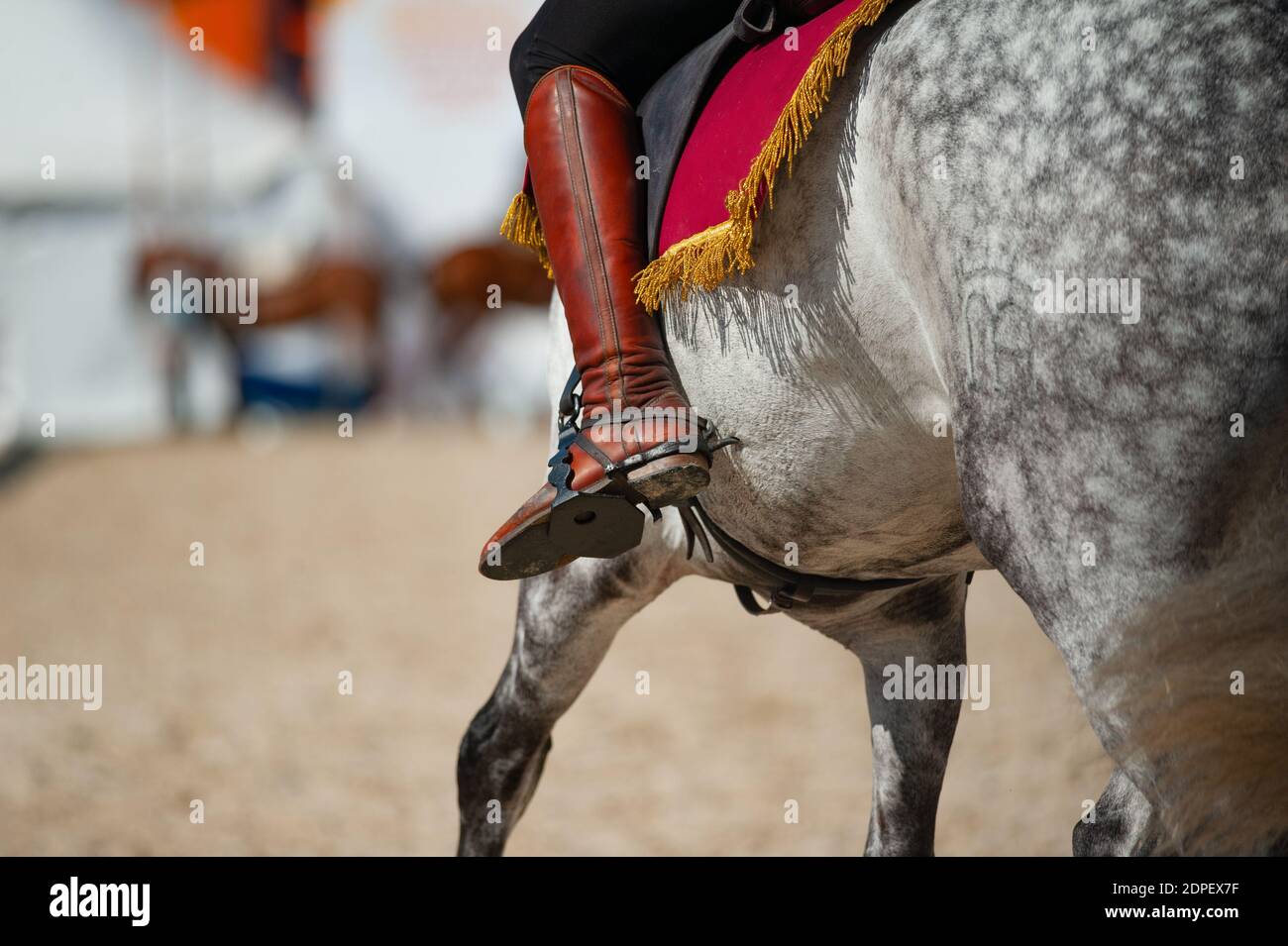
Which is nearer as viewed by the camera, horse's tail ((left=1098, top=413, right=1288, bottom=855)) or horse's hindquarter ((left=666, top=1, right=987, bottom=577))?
horse's tail ((left=1098, top=413, right=1288, bottom=855))

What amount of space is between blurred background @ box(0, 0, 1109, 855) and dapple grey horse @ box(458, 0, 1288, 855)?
1.23 ft

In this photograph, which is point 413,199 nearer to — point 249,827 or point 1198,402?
point 249,827

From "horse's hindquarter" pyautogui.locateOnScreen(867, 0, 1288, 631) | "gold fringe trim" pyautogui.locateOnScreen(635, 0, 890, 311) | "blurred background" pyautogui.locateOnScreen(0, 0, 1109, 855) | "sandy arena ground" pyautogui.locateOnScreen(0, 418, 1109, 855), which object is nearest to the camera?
"horse's hindquarter" pyautogui.locateOnScreen(867, 0, 1288, 631)

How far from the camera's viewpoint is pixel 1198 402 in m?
1.10

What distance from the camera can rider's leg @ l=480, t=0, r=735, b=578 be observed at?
1.61 metres

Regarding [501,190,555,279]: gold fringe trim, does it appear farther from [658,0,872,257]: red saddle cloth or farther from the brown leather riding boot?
[658,0,872,257]: red saddle cloth

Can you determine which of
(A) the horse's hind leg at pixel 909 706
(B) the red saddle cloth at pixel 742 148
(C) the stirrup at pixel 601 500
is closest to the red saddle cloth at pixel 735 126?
(B) the red saddle cloth at pixel 742 148

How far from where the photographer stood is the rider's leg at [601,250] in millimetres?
1607

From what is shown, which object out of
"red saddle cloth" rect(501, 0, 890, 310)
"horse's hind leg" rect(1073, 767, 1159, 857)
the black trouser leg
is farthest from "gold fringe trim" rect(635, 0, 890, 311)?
"horse's hind leg" rect(1073, 767, 1159, 857)

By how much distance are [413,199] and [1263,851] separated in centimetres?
1476

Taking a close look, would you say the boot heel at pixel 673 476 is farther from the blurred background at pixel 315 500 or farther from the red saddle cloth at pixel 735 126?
the blurred background at pixel 315 500

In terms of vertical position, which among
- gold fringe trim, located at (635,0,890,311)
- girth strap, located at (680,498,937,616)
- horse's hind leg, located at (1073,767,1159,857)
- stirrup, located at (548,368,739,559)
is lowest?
horse's hind leg, located at (1073,767,1159,857)

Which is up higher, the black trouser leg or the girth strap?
the black trouser leg

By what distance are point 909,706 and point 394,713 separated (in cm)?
355
